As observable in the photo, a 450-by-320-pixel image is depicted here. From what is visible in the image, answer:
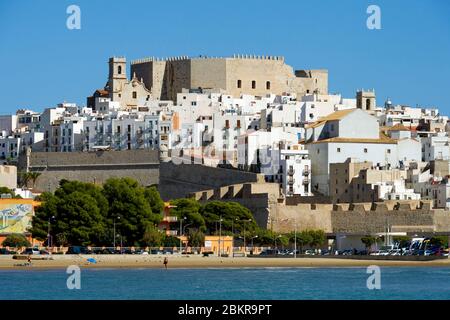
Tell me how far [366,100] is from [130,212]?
41.1 metres

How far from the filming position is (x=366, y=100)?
109250 mm

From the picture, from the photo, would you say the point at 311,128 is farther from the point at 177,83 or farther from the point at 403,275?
the point at 403,275

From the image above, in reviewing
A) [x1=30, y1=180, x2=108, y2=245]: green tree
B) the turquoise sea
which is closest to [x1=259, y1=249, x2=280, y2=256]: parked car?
[x1=30, y1=180, x2=108, y2=245]: green tree

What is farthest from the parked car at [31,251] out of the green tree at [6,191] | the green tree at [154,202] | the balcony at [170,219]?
the green tree at [6,191]

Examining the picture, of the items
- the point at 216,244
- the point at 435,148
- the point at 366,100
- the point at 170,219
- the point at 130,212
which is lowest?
the point at 216,244

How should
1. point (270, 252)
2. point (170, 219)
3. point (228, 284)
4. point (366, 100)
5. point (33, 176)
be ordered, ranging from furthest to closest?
point (366, 100), point (33, 176), point (170, 219), point (270, 252), point (228, 284)

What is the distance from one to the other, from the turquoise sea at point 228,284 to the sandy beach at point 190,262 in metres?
1.78

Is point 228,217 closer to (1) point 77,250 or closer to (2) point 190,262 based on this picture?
(2) point 190,262

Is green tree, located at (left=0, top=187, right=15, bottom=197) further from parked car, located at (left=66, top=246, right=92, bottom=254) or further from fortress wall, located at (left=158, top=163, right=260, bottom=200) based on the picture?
parked car, located at (left=66, top=246, right=92, bottom=254)

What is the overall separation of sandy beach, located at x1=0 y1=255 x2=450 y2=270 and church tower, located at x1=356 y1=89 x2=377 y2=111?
4057cm

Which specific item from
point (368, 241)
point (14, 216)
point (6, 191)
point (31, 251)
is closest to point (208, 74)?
point (6, 191)

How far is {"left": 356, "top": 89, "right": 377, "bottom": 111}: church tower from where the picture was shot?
357 ft

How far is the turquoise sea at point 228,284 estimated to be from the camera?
44.3 m

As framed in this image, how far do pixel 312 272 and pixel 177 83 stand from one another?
51.3 meters
